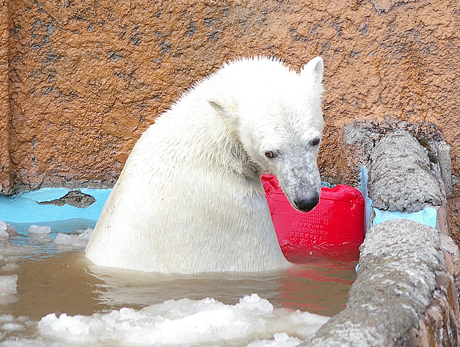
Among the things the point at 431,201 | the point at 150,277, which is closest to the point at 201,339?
the point at 150,277

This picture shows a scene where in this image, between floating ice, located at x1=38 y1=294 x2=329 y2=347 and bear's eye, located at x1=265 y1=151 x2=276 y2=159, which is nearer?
floating ice, located at x1=38 y1=294 x2=329 y2=347

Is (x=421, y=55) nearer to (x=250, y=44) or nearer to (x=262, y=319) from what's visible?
(x=250, y=44)

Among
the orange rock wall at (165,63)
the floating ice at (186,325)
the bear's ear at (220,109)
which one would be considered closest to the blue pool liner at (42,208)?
the orange rock wall at (165,63)

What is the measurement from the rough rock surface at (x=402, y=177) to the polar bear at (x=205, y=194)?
1.80ft

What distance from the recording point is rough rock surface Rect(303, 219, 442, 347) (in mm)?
1469

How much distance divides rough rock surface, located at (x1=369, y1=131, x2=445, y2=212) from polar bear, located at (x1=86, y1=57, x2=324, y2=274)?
21.6 inches

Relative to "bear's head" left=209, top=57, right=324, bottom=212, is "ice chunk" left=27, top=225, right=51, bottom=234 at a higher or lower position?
lower

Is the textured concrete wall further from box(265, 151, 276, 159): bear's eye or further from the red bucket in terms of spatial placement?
box(265, 151, 276, 159): bear's eye

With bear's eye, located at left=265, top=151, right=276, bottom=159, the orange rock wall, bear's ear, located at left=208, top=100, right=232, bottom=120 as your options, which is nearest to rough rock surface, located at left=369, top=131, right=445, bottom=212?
the orange rock wall

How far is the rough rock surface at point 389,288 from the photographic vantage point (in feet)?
4.82

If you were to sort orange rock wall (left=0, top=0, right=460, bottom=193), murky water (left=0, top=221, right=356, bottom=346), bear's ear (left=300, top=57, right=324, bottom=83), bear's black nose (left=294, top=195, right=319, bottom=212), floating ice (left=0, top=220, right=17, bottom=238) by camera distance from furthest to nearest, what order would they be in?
orange rock wall (left=0, top=0, right=460, bottom=193)
floating ice (left=0, top=220, right=17, bottom=238)
bear's ear (left=300, top=57, right=324, bottom=83)
bear's black nose (left=294, top=195, right=319, bottom=212)
murky water (left=0, top=221, right=356, bottom=346)

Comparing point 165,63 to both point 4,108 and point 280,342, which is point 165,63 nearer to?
point 4,108

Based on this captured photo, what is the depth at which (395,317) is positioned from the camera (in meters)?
1.57

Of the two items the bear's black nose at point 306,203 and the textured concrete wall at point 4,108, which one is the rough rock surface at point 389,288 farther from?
the textured concrete wall at point 4,108
